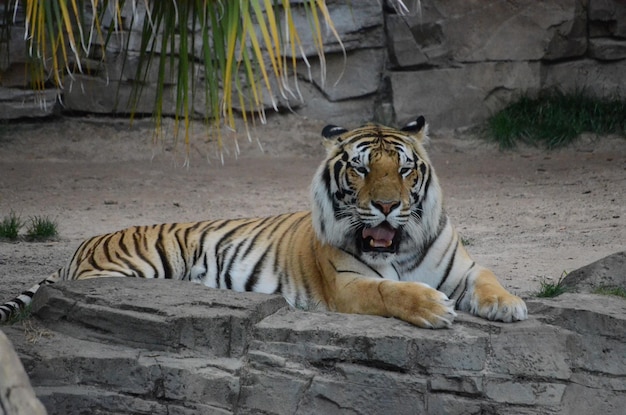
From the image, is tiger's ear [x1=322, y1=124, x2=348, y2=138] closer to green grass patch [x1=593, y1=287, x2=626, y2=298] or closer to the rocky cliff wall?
green grass patch [x1=593, y1=287, x2=626, y2=298]

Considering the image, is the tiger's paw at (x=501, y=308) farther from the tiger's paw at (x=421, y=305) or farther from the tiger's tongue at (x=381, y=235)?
the tiger's tongue at (x=381, y=235)

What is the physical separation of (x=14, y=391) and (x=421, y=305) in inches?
69.2

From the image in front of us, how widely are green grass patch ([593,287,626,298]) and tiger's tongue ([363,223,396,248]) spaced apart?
913 mm

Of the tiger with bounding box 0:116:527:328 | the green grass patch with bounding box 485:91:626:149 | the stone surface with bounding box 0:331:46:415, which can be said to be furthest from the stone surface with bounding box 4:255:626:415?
the green grass patch with bounding box 485:91:626:149

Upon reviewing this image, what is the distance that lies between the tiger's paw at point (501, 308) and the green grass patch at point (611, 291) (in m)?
0.61

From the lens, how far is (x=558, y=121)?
9.30m

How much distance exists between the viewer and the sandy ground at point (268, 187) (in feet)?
20.9

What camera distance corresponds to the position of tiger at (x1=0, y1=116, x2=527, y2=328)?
13.5 feet

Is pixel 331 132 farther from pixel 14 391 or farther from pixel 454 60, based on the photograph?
pixel 454 60

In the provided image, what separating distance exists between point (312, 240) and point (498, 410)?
150 cm

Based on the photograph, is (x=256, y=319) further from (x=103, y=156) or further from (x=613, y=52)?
(x=613, y=52)

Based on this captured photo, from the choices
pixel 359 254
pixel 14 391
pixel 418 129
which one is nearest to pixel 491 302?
pixel 359 254

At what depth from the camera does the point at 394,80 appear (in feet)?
32.3

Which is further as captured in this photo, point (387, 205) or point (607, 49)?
point (607, 49)
